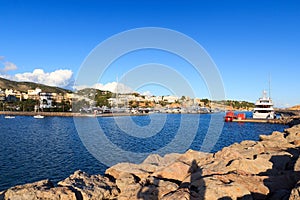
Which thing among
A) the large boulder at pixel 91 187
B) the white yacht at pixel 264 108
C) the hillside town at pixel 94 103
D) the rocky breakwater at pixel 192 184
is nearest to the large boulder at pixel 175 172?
the rocky breakwater at pixel 192 184

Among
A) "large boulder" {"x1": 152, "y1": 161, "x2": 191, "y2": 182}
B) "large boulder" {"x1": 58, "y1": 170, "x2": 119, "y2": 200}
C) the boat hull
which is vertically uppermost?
the boat hull

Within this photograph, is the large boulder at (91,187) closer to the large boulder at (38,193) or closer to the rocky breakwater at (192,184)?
the rocky breakwater at (192,184)

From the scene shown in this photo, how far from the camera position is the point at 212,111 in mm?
180500

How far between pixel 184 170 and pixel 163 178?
128 centimetres

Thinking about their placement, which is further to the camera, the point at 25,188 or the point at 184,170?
the point at 184,170

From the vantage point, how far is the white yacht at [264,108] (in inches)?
3339

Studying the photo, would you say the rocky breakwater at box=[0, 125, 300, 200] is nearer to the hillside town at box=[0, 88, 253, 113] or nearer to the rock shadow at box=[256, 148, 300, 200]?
the rock shadow at box=[256, 148, 300, 200]

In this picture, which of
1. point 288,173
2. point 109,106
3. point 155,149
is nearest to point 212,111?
point 109,106

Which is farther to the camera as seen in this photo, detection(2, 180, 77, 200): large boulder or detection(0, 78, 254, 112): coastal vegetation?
detection(0, 78, 254, 112): coastal vegetation

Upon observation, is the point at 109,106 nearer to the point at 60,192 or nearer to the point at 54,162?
the point at 54,162

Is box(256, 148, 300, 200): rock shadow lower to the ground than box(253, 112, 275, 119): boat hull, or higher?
lower

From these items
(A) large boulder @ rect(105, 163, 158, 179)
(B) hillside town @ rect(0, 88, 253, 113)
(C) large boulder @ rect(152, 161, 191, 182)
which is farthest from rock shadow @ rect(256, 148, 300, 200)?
(B) hillside town @ rect(0, 88, 253, 113)

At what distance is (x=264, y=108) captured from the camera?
8606 cm

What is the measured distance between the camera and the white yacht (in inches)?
3339
